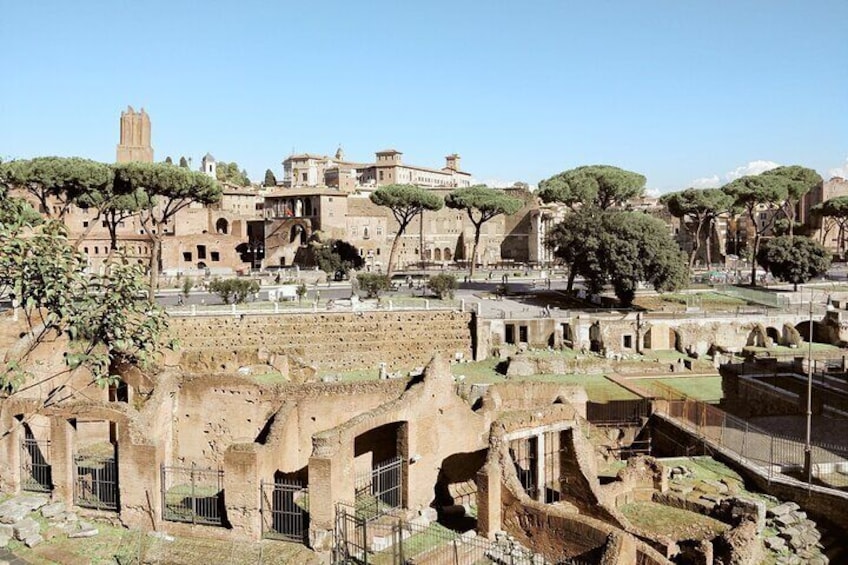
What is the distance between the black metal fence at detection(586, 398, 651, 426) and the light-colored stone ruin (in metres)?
0.56

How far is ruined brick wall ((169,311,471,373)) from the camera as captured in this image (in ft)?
98.2

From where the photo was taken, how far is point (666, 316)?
34562 millimetres

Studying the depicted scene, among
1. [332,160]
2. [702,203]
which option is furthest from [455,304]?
[332,160]

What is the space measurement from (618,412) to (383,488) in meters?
8.84

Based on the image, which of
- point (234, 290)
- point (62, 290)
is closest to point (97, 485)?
point (62, 290)

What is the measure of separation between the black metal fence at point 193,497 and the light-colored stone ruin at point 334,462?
42mm

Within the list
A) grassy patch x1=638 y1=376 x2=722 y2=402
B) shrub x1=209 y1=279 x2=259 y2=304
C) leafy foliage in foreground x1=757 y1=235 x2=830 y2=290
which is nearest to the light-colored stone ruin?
grassy patch x1=638 y1=376 x2=722 y2=402

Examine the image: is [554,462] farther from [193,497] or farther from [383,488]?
[193,497]

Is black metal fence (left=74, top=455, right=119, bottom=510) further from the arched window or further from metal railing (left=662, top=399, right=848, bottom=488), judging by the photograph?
the arched window

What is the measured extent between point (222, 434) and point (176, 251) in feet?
141

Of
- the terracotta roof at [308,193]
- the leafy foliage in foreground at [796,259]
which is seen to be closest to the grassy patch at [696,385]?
the leafy foliage in foreground at [796,259]

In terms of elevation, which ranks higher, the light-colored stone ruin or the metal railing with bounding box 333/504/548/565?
the light-colored stone ruin

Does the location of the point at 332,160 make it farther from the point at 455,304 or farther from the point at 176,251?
the point at 455,304

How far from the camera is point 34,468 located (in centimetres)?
1491
